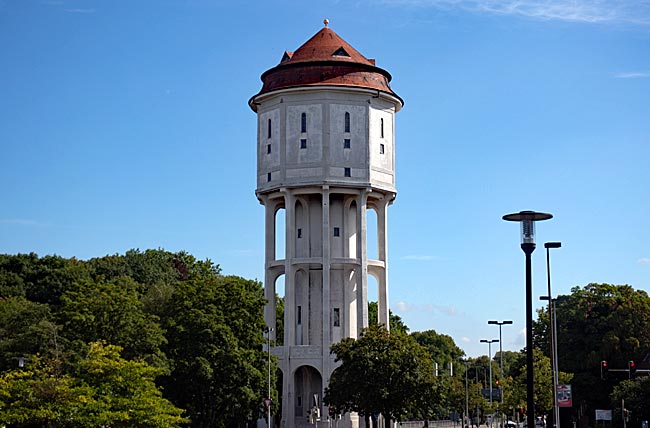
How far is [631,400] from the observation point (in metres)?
80.7

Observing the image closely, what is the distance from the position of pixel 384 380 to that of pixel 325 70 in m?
25.4

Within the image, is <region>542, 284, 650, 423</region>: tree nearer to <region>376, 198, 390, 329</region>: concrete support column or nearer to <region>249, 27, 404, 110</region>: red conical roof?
<region>376, 198, 390, 329</region>: concrete support column

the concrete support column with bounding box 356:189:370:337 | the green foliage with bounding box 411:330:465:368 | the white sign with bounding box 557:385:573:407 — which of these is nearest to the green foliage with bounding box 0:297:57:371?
the concrete support column with bounding box 356:189:370:337

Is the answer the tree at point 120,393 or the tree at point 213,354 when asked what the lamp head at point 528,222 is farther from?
the tree at point 213,354

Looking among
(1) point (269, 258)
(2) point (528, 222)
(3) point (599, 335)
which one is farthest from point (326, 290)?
(2) point (528, 222)

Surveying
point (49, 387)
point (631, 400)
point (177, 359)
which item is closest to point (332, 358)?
point (177, 359)

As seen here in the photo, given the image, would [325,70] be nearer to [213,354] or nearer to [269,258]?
[269,258]

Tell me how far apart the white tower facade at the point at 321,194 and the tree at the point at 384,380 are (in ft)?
28.1

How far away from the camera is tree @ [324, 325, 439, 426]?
70.6 metres

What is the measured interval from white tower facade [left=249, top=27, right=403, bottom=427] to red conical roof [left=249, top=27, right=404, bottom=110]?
0.33 ft

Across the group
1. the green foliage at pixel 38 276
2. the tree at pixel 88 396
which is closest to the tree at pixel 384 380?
the tree at pixel 88 396

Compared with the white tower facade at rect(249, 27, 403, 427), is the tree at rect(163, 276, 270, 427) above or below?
below

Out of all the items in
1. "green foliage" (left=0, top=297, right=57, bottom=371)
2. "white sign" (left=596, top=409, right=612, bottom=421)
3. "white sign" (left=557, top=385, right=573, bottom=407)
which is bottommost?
"white sign" (left=596, top=409, right=612, bottom=421)

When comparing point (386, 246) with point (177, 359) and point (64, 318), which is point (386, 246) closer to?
point (177, 359)
